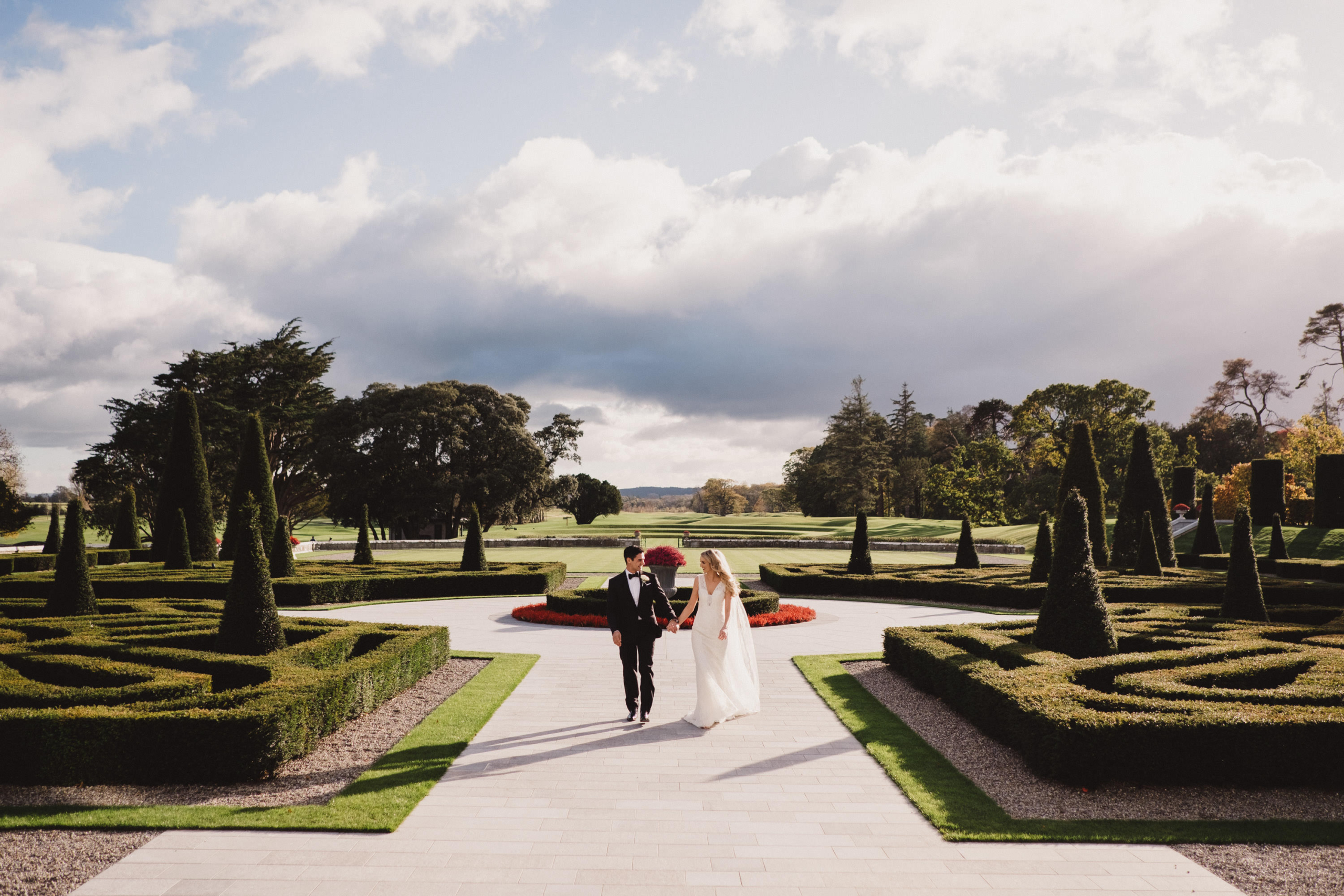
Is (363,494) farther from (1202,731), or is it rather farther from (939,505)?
(939,505)

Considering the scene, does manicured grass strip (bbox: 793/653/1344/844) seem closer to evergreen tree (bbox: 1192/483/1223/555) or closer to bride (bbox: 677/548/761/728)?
bride (bbox: 677/548/761/728)

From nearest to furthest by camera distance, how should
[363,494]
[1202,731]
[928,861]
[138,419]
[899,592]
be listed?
[928,861]
[1202,731]
[899,592]
[138,419]
[363,494]

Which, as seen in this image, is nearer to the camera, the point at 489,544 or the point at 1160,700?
the point at 1160,700

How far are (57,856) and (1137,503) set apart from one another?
24896 millimetres

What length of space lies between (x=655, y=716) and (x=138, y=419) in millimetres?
41036

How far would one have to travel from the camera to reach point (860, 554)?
2230 centimetres

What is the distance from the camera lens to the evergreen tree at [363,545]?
Result: 79.3 feet

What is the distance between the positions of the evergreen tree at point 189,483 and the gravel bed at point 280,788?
19.2 metres

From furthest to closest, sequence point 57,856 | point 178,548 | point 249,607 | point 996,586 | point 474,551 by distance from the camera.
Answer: point 474,551
point 178,548
point 996,586
point 249,607
point 57,856

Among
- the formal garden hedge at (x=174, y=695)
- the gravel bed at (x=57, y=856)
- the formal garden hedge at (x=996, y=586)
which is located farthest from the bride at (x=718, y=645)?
the formal garden hedge at (x=996, y=586)

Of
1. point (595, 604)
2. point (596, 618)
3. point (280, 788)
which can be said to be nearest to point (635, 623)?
point (280, 788)

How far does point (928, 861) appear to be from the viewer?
500cm

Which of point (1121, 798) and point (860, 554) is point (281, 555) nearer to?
point (860, 554)

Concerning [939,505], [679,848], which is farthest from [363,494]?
[939,505]
